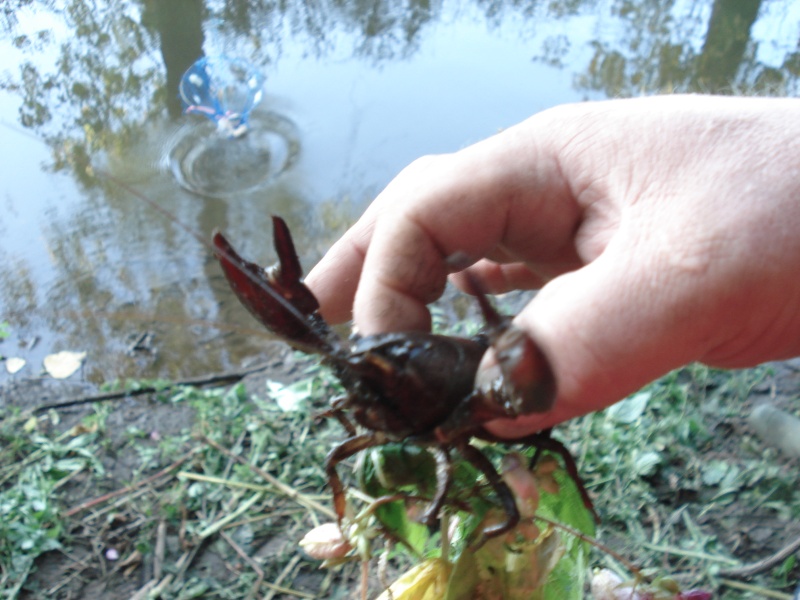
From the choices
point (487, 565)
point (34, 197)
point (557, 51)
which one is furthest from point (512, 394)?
point (557, 51)

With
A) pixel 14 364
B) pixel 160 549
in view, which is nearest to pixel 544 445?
pixel 160 549

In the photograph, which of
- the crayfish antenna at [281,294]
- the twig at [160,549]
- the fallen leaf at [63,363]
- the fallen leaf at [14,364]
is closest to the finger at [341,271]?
the crayfish antenna at [281,294]

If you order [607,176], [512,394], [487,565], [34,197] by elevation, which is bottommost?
[34,197]

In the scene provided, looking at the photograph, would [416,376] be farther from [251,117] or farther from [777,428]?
[251,117]

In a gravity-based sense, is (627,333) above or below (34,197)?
above

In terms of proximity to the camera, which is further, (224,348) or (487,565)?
(224,348)

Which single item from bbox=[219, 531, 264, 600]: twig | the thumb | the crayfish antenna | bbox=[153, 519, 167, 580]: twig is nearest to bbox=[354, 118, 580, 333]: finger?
the crayfish antenna

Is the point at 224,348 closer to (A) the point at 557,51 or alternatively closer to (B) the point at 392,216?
(B) the point at 392,216
